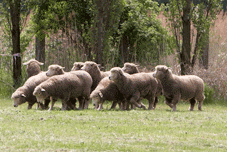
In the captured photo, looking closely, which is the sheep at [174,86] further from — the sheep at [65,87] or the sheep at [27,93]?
the sheep at [27,93]

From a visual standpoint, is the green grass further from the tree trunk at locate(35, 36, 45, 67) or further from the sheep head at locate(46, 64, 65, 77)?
the tree trunk at locate(35, 36, 45, 67)

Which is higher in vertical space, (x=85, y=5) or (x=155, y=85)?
(x=85, y=5)

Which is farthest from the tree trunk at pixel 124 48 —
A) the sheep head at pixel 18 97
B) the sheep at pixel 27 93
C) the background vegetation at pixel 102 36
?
the sheep head at pixel 18 97

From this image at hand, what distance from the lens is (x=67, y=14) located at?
17.7m

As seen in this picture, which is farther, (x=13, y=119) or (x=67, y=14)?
(x=67, y=14)

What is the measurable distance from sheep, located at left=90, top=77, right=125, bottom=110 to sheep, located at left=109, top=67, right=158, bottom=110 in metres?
0.19

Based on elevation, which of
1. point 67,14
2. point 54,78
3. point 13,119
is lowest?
point 13,119

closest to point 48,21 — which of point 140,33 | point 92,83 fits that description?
point 140,33

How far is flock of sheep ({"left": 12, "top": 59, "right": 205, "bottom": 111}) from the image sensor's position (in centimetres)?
1062

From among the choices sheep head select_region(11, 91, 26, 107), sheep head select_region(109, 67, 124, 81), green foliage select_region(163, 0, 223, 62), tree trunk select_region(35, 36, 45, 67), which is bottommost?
sheep head select_region(11, 91, 26, 107)

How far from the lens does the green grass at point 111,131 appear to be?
6117 mm

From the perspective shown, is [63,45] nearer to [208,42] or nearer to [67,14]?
[67,14]

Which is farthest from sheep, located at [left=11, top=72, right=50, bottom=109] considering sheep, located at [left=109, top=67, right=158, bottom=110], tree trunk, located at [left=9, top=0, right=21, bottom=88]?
tree trunk, located at [left=9, top=0, right=21, bottom=88]

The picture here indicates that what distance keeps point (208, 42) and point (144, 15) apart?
4.11 meters
